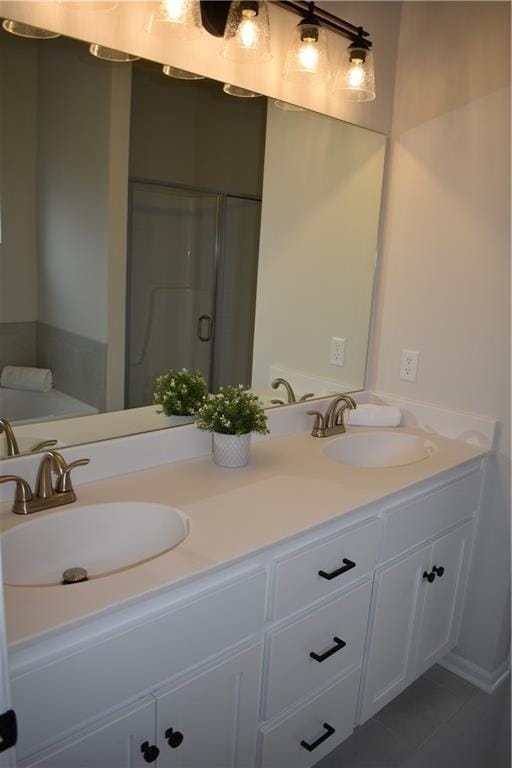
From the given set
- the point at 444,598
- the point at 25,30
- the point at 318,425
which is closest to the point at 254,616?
the point at 318,425

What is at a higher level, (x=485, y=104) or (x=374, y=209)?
(x=485, y=104)

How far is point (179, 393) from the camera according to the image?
1.71 metres

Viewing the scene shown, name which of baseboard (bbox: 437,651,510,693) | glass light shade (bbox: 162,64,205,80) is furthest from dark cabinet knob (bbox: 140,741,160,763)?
glass light shade (bbox: 162,64,205,80)

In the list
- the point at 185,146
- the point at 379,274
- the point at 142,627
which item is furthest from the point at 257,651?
the point at 379,274

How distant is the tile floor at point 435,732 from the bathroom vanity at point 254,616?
17cm

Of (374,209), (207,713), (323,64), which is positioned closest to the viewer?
(207,713)

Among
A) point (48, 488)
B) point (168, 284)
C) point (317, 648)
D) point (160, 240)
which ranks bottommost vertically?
point (317, 648)

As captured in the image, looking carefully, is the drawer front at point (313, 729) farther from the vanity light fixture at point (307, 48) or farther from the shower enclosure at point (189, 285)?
the vanity light fixture at point (307, 48)

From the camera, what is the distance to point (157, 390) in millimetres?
1689

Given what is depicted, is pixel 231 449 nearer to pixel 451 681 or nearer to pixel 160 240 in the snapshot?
pixel 160 240

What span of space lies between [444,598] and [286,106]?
172cm

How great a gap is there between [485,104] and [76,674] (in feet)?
6.55

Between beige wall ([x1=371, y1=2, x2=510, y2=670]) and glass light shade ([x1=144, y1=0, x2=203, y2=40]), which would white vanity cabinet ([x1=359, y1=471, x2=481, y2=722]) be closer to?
beige wall ([x1=371, y1=2, x2=510, y2=670])

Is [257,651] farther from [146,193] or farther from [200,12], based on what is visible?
[200,12]
